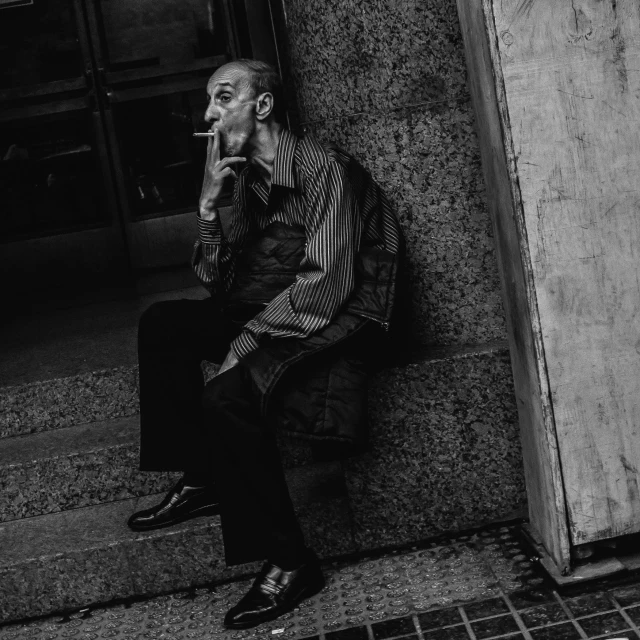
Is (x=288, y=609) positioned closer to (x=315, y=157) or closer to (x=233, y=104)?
(x=315, y=157)

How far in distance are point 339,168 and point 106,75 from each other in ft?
11.6

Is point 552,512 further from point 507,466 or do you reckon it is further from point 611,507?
point 507,466

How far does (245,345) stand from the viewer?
304 cm

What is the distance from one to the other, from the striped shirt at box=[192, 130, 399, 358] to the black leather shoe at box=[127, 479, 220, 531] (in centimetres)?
64

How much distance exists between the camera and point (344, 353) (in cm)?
300

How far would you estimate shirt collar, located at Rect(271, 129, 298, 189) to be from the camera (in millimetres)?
3068

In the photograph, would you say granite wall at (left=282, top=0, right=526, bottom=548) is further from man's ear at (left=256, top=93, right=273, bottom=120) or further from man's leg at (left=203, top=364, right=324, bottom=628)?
man's leg at (left=203, top=364, right=324, bottom=628)

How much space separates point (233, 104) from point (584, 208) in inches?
45.6

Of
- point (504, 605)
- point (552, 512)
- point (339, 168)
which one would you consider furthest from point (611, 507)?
point (339, 168)

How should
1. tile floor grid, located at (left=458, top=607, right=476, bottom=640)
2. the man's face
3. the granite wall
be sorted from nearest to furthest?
tile floor grid, located at (left=458, top=607, right=476, bottom=640) < the man's face < the granite wall

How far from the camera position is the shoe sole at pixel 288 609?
2.96 meters

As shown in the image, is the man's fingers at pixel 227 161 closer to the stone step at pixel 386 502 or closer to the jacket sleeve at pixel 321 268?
the jacket sleeve at pixel 321 268

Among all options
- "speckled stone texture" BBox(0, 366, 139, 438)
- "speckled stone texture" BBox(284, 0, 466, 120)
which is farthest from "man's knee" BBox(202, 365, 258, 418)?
"speckled stone texture" BBox(0, 366, 139, 438)

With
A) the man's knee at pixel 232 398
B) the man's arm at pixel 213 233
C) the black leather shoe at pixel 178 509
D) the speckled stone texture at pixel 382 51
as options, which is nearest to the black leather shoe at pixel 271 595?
the black leather shoe at pixel 178 509
